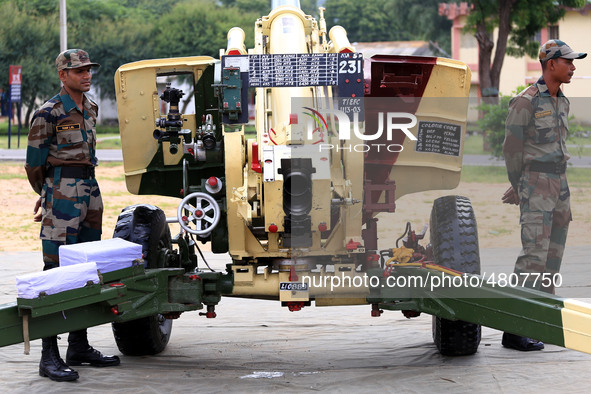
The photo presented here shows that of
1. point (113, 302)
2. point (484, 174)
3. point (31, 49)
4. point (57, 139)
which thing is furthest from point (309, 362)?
point (31, 49)

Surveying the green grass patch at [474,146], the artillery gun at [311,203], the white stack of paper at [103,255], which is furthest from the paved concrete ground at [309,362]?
the green grass patch at [474,146]

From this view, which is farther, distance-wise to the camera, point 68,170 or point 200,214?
point 68,170

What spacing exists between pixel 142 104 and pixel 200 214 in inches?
60.3

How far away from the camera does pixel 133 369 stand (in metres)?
7.75

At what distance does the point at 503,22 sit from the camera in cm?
3050

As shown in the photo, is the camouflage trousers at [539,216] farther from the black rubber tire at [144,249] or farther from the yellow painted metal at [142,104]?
the black rubber tire at [144,249]

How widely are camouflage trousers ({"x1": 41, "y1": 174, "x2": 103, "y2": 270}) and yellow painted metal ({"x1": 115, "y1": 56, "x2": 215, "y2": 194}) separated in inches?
24.0

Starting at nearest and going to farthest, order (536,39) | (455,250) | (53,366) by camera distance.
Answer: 1. (53,366)
2. (455,250)
3. (536,39)

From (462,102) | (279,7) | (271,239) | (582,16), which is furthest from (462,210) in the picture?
(582,16)

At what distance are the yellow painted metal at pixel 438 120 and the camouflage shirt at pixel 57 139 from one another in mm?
2316

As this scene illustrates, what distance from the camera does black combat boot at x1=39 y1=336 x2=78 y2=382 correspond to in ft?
23.9

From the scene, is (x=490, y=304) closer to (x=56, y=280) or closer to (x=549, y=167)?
(x=549, y=167)

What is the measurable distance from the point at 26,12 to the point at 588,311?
55.6 meters

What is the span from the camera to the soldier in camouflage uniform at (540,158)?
8078 millimetres
